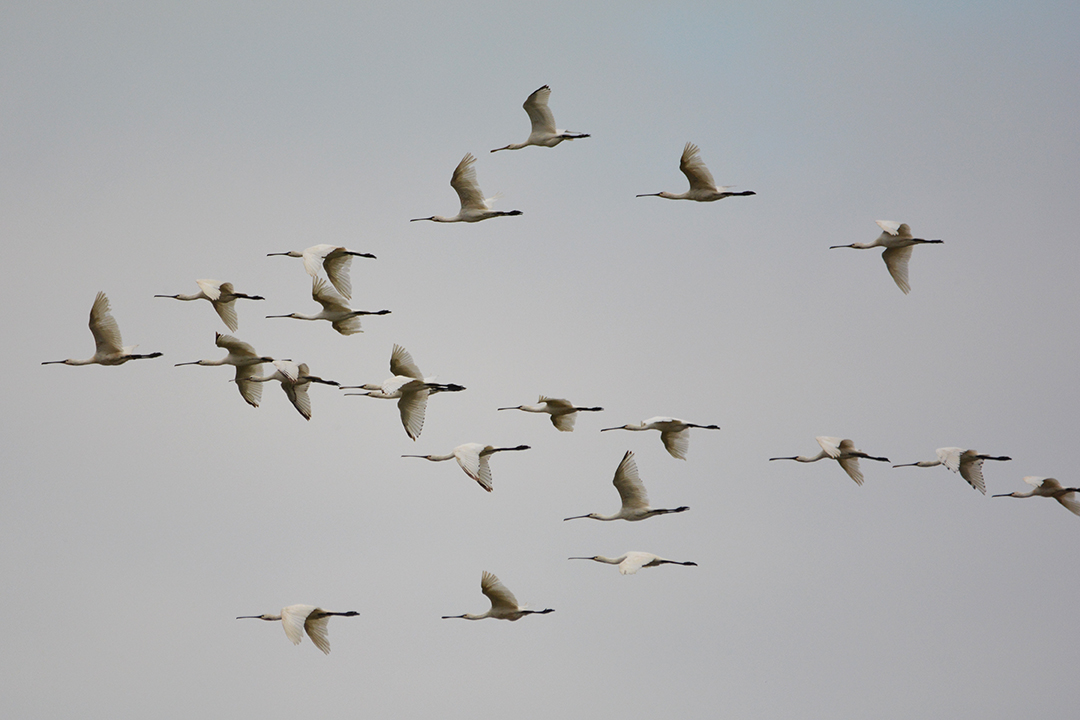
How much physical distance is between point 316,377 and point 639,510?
7.67 m

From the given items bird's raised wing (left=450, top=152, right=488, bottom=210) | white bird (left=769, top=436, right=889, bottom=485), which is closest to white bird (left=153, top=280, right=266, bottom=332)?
bird's raised wing (left=450, top=152, right=488, bottom=210)

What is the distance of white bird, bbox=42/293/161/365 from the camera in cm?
4406

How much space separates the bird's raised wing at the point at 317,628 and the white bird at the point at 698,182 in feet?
38.5

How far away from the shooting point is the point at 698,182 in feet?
137

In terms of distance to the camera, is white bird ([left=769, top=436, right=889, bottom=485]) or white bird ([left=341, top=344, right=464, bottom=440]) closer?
white bird ([left=341, top=344, right=464, bottom=440])

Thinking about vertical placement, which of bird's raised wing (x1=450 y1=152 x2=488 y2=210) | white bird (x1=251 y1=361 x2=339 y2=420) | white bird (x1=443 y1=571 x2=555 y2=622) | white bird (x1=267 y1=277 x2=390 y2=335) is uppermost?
bird's raised wing (x1=450 y1=152 x2=488 y2=210)

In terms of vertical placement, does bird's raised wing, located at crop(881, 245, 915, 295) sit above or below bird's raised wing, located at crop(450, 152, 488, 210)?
below

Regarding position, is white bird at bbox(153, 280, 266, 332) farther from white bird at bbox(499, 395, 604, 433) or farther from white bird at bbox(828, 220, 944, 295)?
white bird at bbox(828, 220, 944, 295)

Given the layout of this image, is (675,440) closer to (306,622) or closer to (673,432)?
(673,432)

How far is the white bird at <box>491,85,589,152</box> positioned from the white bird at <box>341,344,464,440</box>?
206 inches

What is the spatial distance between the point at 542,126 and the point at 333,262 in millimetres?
5306

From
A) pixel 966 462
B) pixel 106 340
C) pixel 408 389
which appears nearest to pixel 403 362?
pixel 408 389

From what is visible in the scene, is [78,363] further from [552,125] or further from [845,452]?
[845,452]

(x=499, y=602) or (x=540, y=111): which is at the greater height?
(x=540, y=111)
